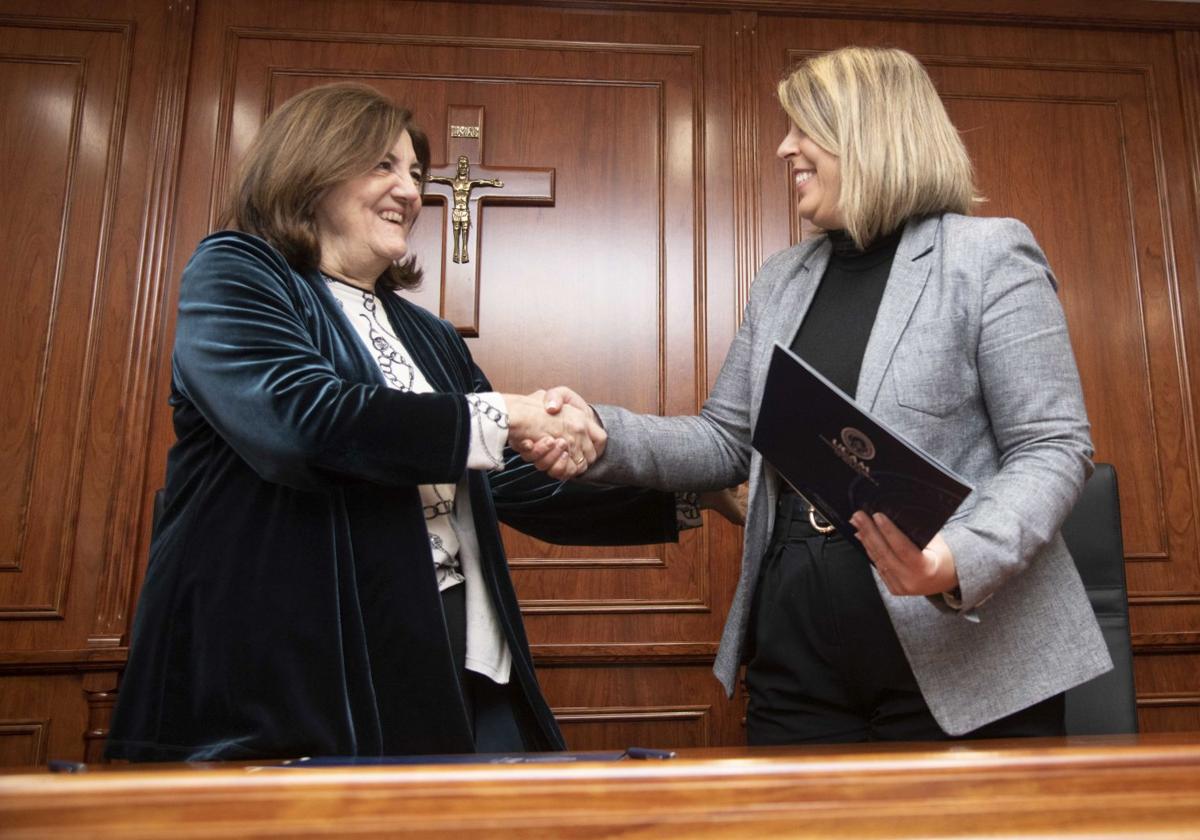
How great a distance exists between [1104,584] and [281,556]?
137 centimetres

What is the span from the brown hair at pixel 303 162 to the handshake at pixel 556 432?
0.40 meters

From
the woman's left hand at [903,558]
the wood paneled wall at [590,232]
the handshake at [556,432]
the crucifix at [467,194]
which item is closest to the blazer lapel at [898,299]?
the woman's left hand at [903,558]

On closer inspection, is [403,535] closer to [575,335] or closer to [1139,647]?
[575,335]

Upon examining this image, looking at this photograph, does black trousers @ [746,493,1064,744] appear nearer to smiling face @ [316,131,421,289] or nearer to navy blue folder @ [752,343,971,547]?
navy blue folder @ [752,343,971,547]

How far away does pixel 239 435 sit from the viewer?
1301 mm

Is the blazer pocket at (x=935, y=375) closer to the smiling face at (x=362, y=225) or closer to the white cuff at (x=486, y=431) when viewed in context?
the white cuff at (x=486, y=431)

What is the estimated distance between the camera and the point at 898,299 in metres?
1.46

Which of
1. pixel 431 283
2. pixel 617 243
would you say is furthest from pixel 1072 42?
pixel 431 283

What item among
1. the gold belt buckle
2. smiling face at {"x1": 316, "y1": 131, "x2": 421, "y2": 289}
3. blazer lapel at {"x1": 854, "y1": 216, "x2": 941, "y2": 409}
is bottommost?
the gold belt buckle

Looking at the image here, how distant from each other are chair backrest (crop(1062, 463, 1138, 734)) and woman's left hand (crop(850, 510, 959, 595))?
→ 28.1 inches

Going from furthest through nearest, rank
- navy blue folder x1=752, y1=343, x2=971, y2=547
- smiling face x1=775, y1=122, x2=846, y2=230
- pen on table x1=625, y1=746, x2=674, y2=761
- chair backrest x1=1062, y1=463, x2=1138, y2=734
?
1. chair backrest x1=1062, y1=463, x2=1138, y2=734
2. smiling face x1=775, y1=122, x2=846, y2=230
3. navy blue folder x1=752, y1=343, x2=971, y2=547
4. pen on table x1=625, y1=746, x2=674, y2=761

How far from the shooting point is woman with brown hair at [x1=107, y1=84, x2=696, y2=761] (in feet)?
4.15

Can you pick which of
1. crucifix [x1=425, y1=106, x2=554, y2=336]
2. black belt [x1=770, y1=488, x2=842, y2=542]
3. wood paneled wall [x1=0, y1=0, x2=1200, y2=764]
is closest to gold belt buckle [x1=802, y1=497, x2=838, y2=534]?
black belt [x1=770, y1=488, x2=842, y2=542]

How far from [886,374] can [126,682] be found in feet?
3.41
